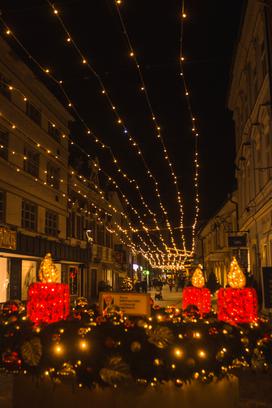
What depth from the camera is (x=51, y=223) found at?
26.3 m

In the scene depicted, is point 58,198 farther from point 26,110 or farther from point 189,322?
point 189,322

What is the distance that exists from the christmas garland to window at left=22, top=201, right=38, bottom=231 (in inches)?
690

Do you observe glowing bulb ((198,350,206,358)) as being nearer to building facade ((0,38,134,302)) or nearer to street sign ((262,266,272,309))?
street sign ((262,266,272,309))

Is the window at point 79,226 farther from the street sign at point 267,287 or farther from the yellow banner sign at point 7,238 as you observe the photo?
the street sign at point 267,287

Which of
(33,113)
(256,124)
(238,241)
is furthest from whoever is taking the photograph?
(33,113)

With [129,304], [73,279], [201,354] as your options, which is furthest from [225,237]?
[201,354]

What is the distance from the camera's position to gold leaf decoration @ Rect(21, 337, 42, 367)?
4980 millimetres

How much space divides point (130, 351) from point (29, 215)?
1923 cm

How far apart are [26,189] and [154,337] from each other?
1875 cm

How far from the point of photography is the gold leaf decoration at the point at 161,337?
4941mm

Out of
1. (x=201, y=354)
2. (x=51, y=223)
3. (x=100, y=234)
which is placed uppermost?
(x=100, y=234)

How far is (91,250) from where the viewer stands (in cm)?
3262

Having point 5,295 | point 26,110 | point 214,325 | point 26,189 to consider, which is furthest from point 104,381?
point 26,110

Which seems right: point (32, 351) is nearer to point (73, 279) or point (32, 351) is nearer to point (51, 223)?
point (51, 223)
